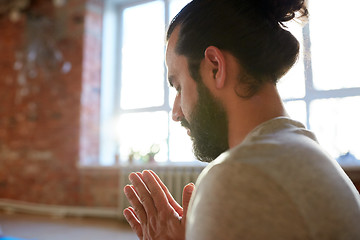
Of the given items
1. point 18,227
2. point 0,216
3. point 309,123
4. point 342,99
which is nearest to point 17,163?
point 0,216

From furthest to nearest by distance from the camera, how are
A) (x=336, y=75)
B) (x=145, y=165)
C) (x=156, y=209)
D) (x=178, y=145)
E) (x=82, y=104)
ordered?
(x=82, y=104)
(x=178, y=145)
(x=145, y=165)
(x=336, y=75)
(x=156, y=209)

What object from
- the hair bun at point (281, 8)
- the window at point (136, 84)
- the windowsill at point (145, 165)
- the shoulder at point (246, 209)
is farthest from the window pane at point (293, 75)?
the window at point (136, 84)

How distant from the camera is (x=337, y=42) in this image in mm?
3537

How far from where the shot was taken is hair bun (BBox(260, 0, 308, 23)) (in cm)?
81

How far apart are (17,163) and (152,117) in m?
2.17

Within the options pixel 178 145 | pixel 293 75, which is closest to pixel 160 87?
pixel 178 145

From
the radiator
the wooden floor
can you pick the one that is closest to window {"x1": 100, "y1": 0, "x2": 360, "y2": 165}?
the radiator

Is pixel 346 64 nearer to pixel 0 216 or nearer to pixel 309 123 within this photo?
pixel 309 123

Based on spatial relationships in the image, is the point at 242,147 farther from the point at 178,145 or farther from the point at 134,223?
the point at 178,145

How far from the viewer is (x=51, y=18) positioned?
5.11 m

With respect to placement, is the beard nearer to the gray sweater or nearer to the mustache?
the mustache

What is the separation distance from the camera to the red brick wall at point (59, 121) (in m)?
4.69

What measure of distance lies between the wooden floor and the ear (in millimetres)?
2623

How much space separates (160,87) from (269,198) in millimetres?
4273
